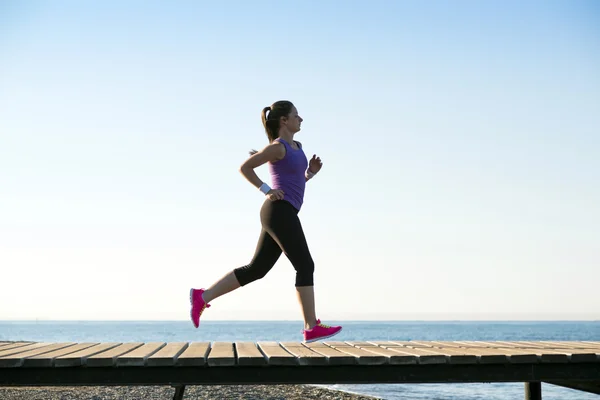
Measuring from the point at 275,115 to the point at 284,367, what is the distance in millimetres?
2869

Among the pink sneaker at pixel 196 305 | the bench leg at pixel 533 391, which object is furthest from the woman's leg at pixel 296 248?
the bench leg at pixel 533 391

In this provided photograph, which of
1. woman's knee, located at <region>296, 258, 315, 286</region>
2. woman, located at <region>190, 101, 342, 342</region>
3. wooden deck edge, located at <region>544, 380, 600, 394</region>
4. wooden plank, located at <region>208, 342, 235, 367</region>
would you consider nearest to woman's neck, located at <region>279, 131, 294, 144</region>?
woman, located at <region>190, 101, 342, 342</region>

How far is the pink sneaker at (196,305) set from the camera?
278 inches

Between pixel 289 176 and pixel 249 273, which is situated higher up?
pixel 289 176

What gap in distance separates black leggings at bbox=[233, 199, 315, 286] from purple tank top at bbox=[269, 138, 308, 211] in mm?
114

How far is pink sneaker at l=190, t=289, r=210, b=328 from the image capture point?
706 centimetres

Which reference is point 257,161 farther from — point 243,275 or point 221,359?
point 221,359

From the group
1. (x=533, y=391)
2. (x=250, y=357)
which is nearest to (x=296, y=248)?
(x=250, y=357)

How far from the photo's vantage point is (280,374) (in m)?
5.36

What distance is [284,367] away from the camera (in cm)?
536

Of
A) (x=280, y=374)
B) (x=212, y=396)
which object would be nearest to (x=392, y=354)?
(x=280, y=374)

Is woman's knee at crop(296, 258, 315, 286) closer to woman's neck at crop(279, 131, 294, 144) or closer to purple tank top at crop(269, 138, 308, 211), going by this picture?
purple tank top at crop(269, 138, 308, 211)

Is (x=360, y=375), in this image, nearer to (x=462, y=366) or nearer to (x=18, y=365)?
(x=462, y=366)

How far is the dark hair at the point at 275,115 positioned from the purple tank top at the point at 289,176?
254 millimetres
